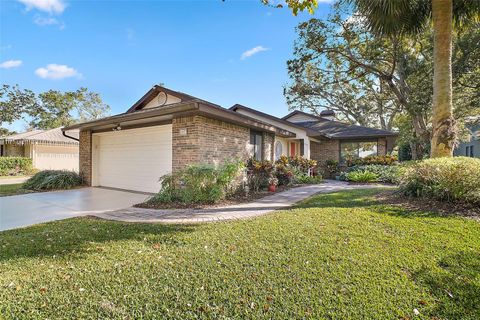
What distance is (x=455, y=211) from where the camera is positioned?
17.4 feet

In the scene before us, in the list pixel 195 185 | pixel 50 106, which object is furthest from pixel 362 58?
pixel 50 106

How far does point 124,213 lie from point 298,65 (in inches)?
456

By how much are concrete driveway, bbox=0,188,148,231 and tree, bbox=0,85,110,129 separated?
28731mm

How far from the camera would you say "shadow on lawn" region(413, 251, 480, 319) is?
2.35m

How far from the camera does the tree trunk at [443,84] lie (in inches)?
262

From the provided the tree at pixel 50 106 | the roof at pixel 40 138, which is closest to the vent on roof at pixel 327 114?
the roof at pixel 40 138

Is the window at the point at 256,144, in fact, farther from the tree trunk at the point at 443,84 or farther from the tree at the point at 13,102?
the tree at the point at 13,102

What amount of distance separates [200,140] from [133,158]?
4.15m

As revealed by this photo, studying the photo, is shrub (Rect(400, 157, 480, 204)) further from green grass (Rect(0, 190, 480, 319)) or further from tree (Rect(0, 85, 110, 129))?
tree (Rect(0, 85, 110, 129))

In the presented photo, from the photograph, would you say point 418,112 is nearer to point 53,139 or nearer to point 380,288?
point 380,288

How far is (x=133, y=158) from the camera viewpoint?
1020 cm

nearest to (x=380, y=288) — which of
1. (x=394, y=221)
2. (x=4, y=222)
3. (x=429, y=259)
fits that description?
(x=429, y=259)

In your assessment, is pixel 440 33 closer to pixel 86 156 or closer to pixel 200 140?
pixel 200 140

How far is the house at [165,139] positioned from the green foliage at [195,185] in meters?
0.61
